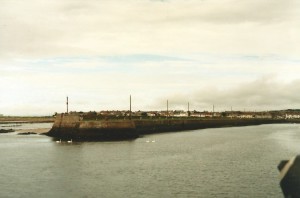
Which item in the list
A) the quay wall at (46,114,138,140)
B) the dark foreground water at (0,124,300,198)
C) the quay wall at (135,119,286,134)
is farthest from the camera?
the quay wall at (135,119,286,134)

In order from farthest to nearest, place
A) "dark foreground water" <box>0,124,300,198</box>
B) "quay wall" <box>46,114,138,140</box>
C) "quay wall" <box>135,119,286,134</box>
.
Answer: "quay wall" <box>135,119,286,134</box> → "quay wall" <box>46,114,138,140</box> → "dark foreground water" <box>0,124,300,198</box>

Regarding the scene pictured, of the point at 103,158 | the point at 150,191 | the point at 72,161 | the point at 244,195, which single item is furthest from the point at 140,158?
the point at 244,195

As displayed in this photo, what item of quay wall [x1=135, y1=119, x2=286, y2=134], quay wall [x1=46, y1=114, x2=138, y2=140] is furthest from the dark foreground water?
quay wall [x1=135, y1=119, x2=286, y2=134]

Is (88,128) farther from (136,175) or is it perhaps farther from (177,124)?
(177,124)

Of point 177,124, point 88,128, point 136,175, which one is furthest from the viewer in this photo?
point 177,124

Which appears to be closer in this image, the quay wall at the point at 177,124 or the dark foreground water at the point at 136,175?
the dark foreground water at the point at 136,175

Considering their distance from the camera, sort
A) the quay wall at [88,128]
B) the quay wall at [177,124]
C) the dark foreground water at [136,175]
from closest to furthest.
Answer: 1. the dark foreground water at [136,175]
2. the quay wall at [88,128]
3. the quay wall at [177,124]

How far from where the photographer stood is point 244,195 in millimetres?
25109

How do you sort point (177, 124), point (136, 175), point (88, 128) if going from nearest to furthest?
point (136, 175)
point (88, 128)
point (177, 124)

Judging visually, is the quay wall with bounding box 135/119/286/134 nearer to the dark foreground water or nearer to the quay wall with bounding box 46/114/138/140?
the quay wall with bounding box 46/114/138/140

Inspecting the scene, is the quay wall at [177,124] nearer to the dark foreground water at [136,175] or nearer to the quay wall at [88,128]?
the quay wall at [88,128]

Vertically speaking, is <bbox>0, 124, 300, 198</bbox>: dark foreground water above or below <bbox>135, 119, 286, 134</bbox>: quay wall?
below

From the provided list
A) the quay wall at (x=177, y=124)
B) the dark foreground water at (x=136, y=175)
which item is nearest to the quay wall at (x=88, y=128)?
the quay wall at (x=177, y=124)

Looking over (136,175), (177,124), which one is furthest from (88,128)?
(177,124)
